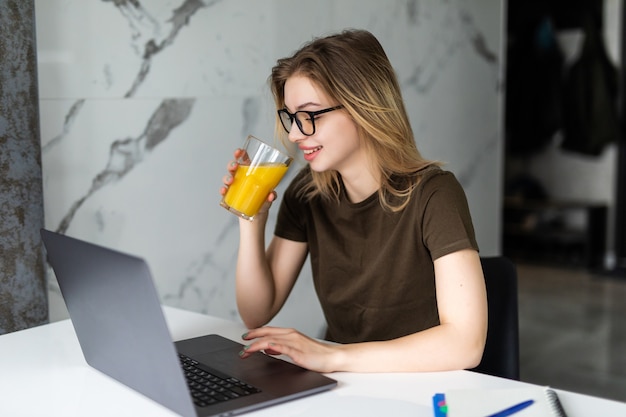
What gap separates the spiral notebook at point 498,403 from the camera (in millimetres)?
1104

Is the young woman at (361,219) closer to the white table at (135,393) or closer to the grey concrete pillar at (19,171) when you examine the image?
the white table at (135,393)

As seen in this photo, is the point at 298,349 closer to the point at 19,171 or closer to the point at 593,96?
the point at 19,171

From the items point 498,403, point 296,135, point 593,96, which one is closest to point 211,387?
point 498,403

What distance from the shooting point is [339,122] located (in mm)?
1635

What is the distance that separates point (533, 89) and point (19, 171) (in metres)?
4.77

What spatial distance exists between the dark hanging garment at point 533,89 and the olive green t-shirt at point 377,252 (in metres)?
4.39

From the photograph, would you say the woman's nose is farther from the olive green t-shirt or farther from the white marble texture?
the white marble texture

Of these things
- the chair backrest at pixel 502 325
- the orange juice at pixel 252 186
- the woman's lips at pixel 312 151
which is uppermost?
the woman's lips at pixel 312 151

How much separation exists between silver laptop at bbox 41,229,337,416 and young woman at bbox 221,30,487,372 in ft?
0.45

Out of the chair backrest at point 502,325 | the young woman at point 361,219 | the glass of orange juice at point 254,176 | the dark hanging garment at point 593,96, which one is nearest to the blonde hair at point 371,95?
the young woman at point 361,219

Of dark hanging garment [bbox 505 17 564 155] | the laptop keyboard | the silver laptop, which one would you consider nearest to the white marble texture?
the silver laptop

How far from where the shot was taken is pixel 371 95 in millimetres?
1630

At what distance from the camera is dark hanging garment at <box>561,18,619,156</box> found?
5.50 meters

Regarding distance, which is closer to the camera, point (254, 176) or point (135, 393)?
point (135, 393)
